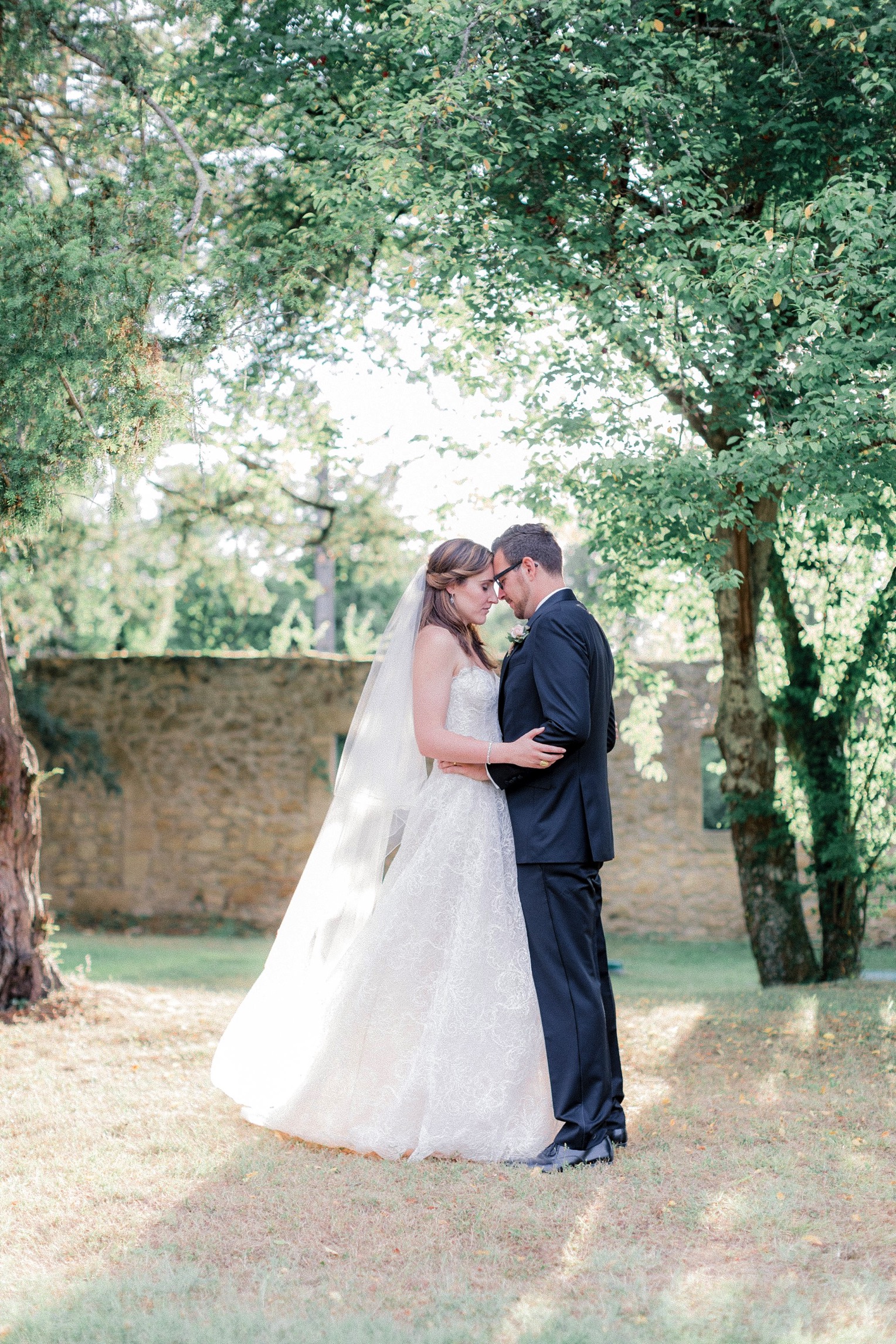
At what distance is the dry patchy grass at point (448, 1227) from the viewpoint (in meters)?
2.40

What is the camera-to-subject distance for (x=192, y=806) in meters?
11.4

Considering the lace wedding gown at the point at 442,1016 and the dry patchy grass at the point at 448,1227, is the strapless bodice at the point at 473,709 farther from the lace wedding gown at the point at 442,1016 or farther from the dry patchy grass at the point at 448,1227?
the dry patchy grass at the point at 448,1227

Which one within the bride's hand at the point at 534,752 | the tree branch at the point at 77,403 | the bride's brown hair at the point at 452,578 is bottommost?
the bride's hand at the point at 534,752

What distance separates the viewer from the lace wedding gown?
3.51 m

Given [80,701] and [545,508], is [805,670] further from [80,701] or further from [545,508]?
[80,701]

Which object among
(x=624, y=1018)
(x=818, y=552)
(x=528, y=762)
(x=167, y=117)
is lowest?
(x=624, y=1018)

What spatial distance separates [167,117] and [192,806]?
7448 millimetres

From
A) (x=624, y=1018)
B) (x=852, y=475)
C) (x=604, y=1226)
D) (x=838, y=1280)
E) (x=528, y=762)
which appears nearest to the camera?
(x=838, y=1280)

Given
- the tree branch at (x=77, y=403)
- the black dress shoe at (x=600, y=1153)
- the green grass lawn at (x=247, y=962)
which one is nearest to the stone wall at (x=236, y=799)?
the green grass lawn at (x=247, y=962)

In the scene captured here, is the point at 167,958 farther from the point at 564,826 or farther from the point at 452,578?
the point at 564,826

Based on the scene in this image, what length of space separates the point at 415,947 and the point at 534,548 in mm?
1392

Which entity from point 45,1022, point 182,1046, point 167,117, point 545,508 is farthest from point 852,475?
point 45,1022

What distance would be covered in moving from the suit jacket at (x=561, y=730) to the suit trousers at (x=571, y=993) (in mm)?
79

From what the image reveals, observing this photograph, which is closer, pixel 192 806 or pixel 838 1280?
pixel 838 1280
